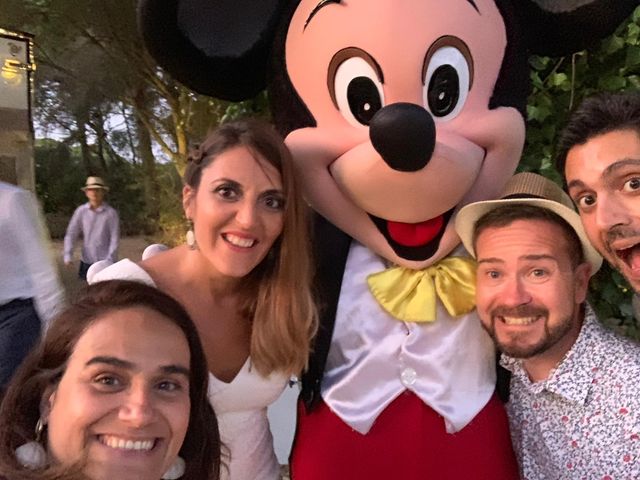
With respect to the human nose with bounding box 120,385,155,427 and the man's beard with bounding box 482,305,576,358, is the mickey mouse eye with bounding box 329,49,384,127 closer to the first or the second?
the man's beard with bounding box 482,305,576,358

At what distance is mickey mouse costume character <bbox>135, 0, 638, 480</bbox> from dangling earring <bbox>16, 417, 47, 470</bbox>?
921 millimetres

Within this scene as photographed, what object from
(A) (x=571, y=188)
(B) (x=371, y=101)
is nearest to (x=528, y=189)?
(A) (x=571, y=188)

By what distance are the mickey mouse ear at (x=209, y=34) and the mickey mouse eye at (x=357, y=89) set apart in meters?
0.38

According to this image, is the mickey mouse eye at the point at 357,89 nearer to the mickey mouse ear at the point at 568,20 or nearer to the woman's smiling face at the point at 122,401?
the mickey mouse ear at the point at 568,20

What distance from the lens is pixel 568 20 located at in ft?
7.76

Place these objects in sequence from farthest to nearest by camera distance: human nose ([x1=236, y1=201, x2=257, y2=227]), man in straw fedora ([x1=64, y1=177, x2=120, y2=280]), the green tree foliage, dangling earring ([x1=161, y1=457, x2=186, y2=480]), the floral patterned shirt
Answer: man in straw fedora ([x1=64, y1=177, x2=120, y2=280]) → the green tree foliage → human nose ([x1=236, y1=201, x2=257, y2=227]) → the floral patterned shirt → dangling earring ([x1=161, y1=457, x2=186, y2=480])

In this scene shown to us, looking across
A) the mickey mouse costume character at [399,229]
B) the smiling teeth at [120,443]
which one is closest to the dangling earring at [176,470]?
the smiling teeth at [120,443]

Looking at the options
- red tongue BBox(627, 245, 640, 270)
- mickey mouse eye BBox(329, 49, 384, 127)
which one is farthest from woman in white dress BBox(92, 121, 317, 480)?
red tongue BBox(627, 245, 640, 270)

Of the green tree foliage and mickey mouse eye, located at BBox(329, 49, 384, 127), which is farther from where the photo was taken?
the green tree foliage

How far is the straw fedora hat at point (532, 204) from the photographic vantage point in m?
1.87

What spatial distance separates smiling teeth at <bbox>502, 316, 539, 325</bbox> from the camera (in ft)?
6.01

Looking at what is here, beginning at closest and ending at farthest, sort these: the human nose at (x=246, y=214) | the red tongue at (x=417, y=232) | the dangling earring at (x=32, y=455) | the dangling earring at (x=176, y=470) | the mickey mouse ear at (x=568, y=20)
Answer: the dangling earring at (x=32, y=455) → the dangling earring at (x=176, y=470) → the human nose at (x=246, y=214) → the red tongue at (x=417, y=232) → the mickey mouse ear at (x=568, y=20)

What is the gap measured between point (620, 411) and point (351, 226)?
0.88m

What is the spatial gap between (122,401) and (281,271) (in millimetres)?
783
